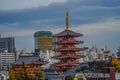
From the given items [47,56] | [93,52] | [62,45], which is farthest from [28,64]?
[93,52]

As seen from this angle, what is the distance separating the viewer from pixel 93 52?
5531 inches

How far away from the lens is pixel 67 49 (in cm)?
7512

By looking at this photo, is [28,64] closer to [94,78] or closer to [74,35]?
[74,35]

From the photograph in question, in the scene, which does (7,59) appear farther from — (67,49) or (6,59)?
(67,49)

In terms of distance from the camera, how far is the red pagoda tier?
73688 mm

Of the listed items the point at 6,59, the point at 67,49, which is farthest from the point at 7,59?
the point at 67,49

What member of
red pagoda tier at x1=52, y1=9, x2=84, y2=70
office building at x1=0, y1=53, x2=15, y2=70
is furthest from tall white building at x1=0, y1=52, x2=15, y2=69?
red pagoda tier at x1=52, y1=9, x2=84, y2=70

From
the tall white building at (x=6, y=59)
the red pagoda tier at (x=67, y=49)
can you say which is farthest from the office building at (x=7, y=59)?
the red pagoda tier at (x=67, y=49)

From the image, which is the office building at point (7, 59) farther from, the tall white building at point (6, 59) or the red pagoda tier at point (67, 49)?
the red pagoda tier at point (67, 49)

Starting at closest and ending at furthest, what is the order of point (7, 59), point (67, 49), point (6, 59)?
1. point (67, 49)
2. point (7, 59)
3. point (6, 59)

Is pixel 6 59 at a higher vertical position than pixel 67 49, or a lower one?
lower

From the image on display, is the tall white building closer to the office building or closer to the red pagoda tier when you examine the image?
the office building

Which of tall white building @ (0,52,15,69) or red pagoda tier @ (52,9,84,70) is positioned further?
tall white building @ (0,52,15,69)

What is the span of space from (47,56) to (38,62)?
136ft
